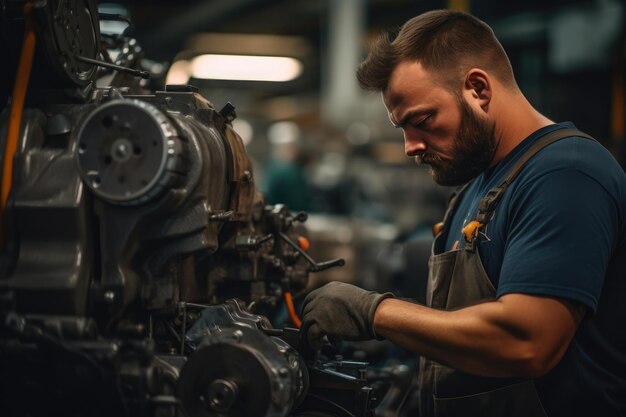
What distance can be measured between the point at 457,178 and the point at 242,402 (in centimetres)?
80

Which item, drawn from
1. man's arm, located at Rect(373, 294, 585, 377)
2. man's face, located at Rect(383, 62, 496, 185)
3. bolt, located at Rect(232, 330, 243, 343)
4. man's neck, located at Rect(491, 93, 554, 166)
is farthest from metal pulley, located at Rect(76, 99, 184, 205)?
man's neck, located at Rect(491, 93, 554, 166)

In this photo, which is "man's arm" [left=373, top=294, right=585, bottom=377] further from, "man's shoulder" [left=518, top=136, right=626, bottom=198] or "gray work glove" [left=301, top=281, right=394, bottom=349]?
"man's shoulder" [left=518, top=136, right=626, bottom=198]

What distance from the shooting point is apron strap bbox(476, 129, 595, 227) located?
1560 mm

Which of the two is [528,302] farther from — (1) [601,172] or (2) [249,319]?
(2) [249,319]

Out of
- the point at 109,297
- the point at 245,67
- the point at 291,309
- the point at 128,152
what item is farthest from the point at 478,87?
the point at 245,67

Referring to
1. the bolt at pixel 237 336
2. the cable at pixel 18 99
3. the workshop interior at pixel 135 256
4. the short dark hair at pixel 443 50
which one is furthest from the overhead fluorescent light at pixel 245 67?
the bolt at pixel 237 336

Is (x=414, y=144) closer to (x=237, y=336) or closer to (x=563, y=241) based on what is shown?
(x=563, y=241)

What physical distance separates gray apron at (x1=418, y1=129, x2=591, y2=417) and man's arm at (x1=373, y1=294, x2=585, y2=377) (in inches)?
4.1

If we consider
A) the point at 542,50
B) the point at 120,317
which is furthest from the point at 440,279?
the point at 542,50

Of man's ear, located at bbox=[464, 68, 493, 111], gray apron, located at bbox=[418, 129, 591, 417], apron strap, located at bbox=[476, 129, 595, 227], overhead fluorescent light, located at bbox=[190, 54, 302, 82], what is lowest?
gray apron, located at bbox=[418, 129, 591, 417]

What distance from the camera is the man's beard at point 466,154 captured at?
5.49ft

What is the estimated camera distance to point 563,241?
1.36 meters

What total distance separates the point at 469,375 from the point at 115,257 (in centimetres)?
76

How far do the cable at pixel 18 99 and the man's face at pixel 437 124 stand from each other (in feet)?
2.51
